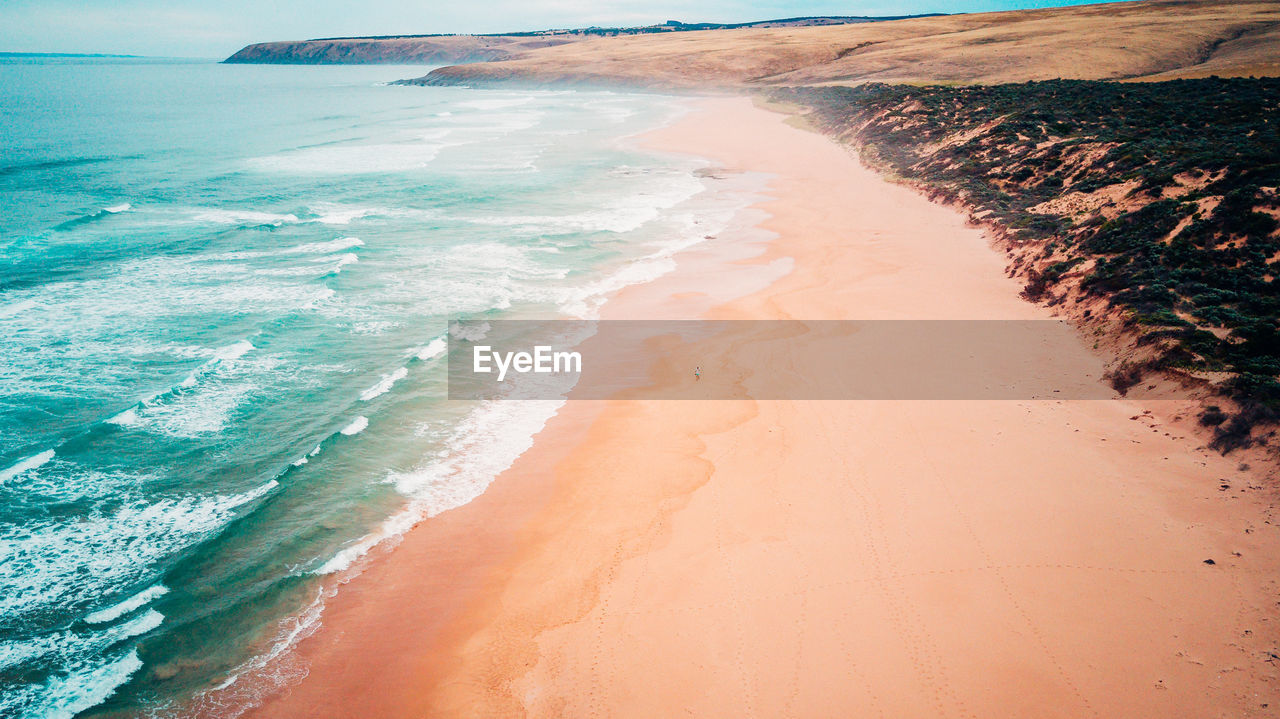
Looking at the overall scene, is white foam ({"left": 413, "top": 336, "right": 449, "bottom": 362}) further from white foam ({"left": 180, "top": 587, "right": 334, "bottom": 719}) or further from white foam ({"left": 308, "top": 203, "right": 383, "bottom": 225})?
white foam ({"left": 308, "top": 203, "right": 383, "bottom": 225})

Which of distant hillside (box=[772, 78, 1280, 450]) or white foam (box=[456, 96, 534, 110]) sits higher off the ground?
white foam (box=[456, 96, 534, 110])

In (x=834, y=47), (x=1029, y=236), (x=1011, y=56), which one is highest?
(x=834, y=47)

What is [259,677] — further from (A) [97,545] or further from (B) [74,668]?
(A) [97,545]

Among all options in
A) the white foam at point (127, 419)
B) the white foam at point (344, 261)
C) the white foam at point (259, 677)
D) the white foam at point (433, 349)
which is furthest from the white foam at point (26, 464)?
the white foam at point (344, 261)

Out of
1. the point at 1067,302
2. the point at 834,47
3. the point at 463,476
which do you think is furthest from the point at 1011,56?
the point at 463,476

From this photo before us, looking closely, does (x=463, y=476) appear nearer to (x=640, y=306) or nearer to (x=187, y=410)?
(x=187, y=410)

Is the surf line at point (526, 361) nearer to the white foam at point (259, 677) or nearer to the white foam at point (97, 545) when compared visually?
the white foam at point (97, 545)
